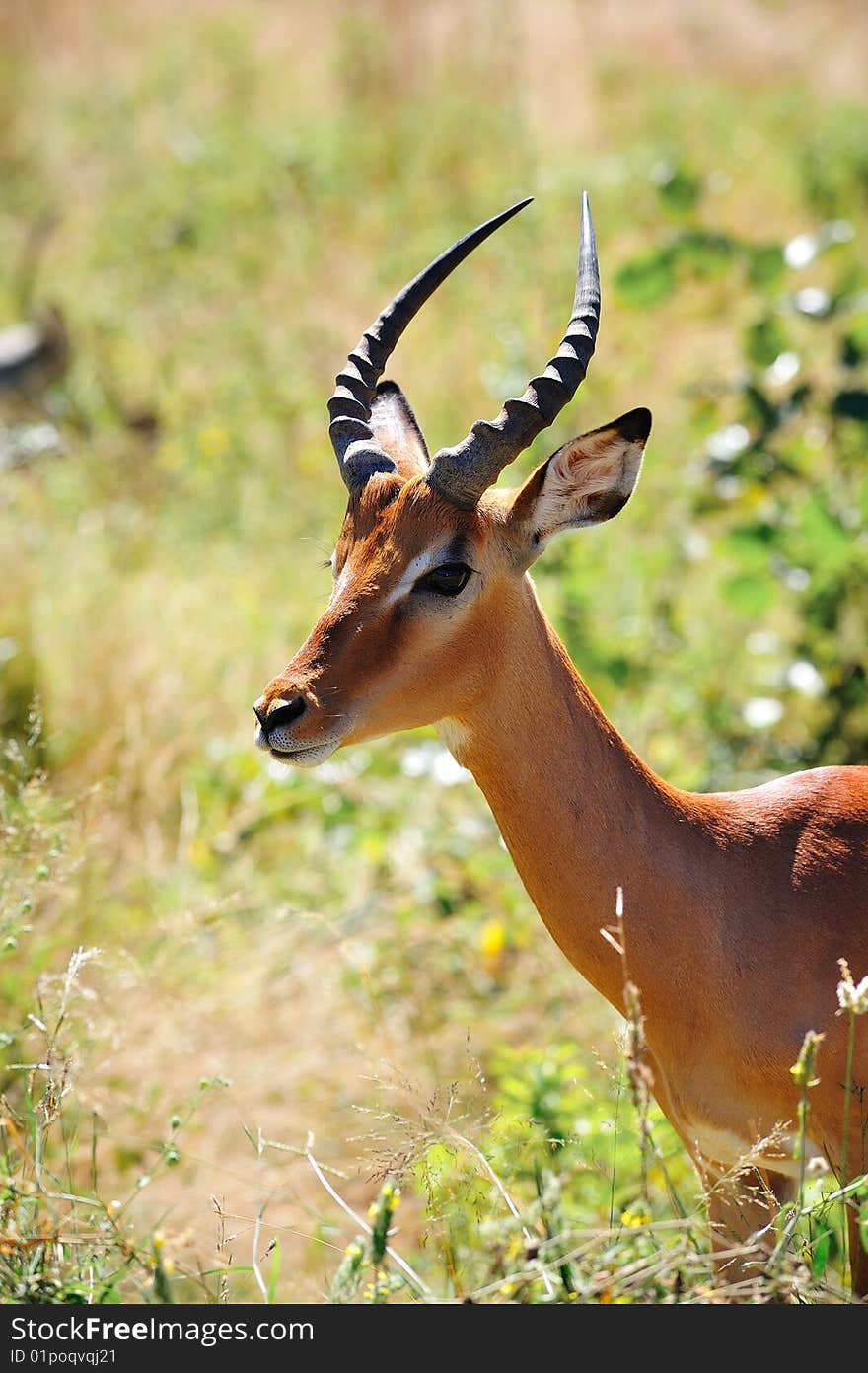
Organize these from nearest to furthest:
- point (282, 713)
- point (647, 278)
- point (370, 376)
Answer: point (282, 713)
point (370, 376)
point (647, 278)

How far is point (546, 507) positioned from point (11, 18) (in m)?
17.7

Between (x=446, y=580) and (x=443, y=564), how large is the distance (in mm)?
37

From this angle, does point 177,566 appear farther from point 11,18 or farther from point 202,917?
point 11,18

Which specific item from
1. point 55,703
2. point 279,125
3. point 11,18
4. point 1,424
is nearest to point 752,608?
point 55,703

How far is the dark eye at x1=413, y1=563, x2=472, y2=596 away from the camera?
318 cm

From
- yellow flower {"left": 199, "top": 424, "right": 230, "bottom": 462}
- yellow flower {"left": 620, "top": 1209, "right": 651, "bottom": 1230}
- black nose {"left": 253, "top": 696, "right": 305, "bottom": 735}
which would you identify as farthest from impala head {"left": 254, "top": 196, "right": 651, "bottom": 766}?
yellow flower {"left": 199, "top": 424, "right": 230, "bottom": 462}

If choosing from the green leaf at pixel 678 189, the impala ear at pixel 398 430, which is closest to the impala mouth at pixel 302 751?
the impala ear at pixel 398 430

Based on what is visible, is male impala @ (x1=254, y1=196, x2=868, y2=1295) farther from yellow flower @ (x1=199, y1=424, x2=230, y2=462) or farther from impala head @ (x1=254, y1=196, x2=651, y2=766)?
Answer: yellow flower @ (x1=199, y1=424, x2=230, y2=462)

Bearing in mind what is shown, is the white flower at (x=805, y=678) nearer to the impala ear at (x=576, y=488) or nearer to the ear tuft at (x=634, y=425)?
the impala ear at (x=576, y=488)

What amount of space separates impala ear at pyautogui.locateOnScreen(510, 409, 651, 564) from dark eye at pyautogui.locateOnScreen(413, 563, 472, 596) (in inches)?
7.7

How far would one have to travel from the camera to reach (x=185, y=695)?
6.57m

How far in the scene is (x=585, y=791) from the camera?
3217 mm

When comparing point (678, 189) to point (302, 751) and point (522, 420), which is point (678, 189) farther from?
point (302, 751)

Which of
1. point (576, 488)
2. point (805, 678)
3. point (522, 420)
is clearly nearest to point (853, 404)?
point (805, 678)
